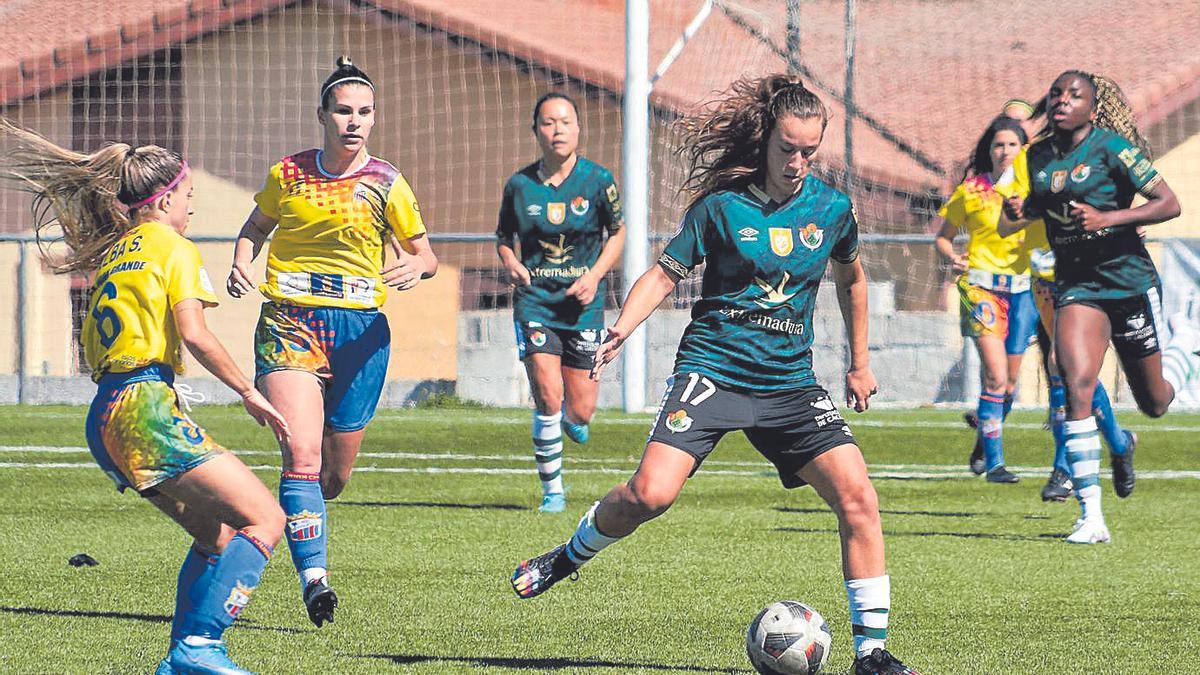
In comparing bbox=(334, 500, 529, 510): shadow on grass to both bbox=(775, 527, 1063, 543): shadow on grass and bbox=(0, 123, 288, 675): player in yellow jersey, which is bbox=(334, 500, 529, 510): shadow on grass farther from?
bbox=(0, 123, 288, 675): player in yellow jersey

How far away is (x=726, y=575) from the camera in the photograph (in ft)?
25.6

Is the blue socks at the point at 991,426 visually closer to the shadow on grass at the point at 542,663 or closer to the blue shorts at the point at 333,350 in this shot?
the blue shorts at the point at 333,350

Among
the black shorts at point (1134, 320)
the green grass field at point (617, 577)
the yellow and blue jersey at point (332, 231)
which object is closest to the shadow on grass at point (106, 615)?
the green grass field at point (617, 577)

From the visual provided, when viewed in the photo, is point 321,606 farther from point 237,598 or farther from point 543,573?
point 237,598

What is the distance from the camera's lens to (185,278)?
5.30 metres

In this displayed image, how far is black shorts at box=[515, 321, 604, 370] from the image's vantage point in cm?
1030

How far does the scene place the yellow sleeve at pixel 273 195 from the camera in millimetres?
7148

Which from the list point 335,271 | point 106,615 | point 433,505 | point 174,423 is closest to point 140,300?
point 174,423

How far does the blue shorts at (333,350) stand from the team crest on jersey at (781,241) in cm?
180

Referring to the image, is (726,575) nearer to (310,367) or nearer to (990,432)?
(310,367)

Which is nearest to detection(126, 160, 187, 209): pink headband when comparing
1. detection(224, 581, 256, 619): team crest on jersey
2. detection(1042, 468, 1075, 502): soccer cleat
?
detection(224, 581, 256, 619): team crest on jersey

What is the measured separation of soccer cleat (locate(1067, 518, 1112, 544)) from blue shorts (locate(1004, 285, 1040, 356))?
118 inches

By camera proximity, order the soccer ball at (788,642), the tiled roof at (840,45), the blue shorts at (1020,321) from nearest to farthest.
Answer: the soccer ball at (788,642)
the blue shorts at (1020,321)
the tiled roof at (840,45)

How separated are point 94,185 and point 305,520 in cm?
165
